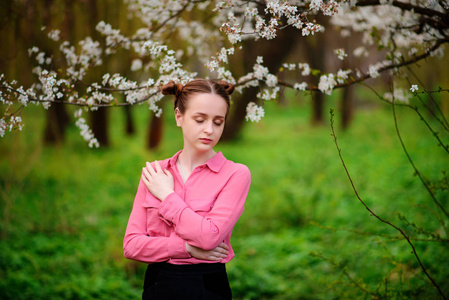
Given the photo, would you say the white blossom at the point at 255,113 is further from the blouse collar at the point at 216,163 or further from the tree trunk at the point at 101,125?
the tree trunk at the point at 101,125

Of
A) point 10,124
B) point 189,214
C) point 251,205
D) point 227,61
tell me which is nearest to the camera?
point 189,214

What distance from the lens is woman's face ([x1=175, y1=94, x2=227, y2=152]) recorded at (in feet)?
5.78

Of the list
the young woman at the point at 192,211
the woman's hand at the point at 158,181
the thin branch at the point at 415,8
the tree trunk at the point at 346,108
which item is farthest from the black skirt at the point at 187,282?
the tree trunk at the point at 346,108

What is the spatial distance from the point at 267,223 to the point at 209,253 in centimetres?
396

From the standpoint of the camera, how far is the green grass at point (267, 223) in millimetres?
3869

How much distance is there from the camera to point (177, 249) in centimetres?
168

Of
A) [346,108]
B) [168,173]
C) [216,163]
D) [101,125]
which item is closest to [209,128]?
[216,163]

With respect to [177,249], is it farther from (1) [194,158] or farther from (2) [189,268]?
(1) [194,158]

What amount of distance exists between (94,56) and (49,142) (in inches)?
338

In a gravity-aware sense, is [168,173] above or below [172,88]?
below

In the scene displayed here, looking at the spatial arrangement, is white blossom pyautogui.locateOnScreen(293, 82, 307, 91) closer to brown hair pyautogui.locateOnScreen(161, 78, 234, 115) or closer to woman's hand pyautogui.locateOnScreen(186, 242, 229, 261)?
brown hair pyautogui.locateOnScreen(161, 78, 234, 115)

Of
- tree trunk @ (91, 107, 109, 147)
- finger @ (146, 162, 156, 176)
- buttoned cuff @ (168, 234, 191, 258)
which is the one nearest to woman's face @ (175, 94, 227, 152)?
finger @ (146, 162, 156, 176)

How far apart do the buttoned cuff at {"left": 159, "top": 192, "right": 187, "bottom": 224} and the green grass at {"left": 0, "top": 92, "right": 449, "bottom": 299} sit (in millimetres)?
1097

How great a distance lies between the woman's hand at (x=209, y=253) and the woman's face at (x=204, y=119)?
44 centimetres
